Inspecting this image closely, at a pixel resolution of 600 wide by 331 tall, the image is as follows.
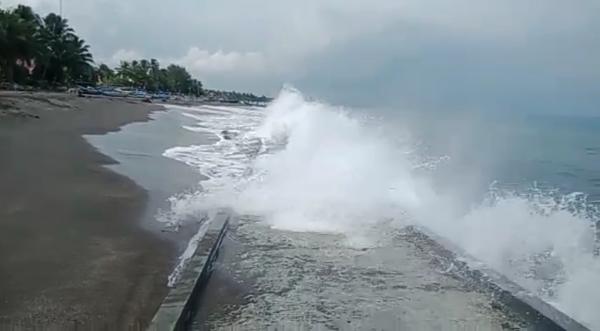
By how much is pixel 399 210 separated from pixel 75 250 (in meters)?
5.63

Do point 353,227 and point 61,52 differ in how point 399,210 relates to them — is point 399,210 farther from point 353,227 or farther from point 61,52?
point 61,52

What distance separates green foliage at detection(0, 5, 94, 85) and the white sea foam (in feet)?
115

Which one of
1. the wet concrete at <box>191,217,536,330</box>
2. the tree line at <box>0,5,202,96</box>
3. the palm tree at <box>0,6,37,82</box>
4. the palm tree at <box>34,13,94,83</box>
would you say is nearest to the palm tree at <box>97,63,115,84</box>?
the tree line at <box>0,5,202,96</box>

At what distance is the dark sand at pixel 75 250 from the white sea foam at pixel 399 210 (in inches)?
50.0

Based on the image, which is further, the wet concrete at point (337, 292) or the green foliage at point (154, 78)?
the green foliage at point (154, 78)

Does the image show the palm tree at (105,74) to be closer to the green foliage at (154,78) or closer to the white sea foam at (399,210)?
the green foliage at (154,78)

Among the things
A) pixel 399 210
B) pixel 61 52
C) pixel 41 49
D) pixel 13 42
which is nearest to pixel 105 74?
pixel 61 52

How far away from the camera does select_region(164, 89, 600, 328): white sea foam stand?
7.38 meters

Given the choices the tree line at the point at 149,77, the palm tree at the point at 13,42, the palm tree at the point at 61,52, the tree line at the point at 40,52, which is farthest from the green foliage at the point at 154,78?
the palm tree at the point at 13,42

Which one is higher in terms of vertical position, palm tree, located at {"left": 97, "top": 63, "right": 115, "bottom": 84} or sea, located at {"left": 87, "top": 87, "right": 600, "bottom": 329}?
sea, located at {"left": 87, "top": 87, "right": 600, "bottom": 329}

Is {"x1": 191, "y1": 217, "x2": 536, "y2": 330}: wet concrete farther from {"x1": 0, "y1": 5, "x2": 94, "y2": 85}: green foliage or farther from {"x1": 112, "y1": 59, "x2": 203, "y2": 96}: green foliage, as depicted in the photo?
{"x1": 112, "y1": 59, "x2": 203, "y2": 96}: green foliage

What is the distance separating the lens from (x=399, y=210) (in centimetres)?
1022

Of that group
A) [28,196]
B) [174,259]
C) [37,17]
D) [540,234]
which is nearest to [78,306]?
[174,259]

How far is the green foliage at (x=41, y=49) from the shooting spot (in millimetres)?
45562
